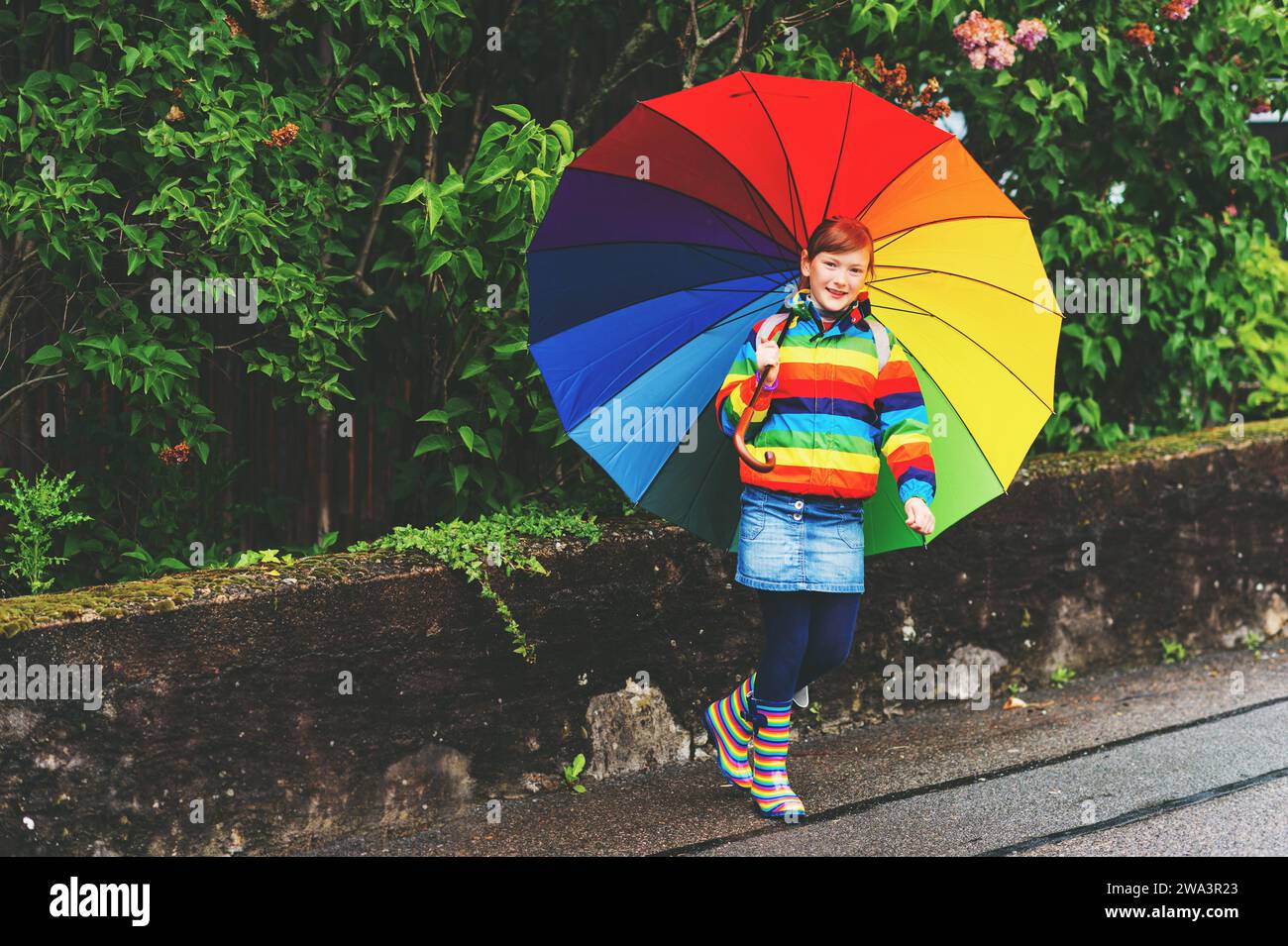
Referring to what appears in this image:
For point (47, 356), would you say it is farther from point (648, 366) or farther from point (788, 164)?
point (788, 164)

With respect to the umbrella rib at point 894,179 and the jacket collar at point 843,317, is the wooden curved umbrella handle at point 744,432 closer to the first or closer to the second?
the jacket collar at point 843,317

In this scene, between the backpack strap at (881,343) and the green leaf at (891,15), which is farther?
the green leaf at (891,15)

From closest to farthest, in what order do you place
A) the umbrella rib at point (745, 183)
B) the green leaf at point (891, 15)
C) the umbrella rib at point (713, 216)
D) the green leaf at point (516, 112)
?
1. the umbrella rib at point (745, 183)
2. the umbrella rib at point (713, 216)
3. the green leaf at point (516, 112)
4. the green leaf at point (891, 15)

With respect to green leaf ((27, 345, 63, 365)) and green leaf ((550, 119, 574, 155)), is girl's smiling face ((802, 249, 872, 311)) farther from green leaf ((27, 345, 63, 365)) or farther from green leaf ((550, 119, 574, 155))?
green leaf ((27, 345, 63, 365))

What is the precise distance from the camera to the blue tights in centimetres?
436

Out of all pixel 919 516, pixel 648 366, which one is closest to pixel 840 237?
pixel 648 366

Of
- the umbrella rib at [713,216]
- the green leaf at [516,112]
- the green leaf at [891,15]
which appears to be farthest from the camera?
the green leaf at [891,15]

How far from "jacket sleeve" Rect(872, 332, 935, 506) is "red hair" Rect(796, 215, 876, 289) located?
Result: 309mm

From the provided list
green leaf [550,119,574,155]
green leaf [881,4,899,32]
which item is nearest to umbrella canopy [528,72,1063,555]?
green leaf [550,119,574,155]

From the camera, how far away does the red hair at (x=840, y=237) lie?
4051 mm

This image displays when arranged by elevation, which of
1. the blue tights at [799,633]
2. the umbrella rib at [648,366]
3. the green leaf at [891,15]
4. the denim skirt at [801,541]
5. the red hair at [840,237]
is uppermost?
the green leaf at [891,15]

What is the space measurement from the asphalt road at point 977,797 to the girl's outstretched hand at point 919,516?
1.02 meters

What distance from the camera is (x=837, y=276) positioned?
4.07 metres

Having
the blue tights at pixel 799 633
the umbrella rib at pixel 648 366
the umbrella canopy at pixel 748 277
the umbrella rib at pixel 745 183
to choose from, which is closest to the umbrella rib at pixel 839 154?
the umbrella canopy at pixel 748 277
